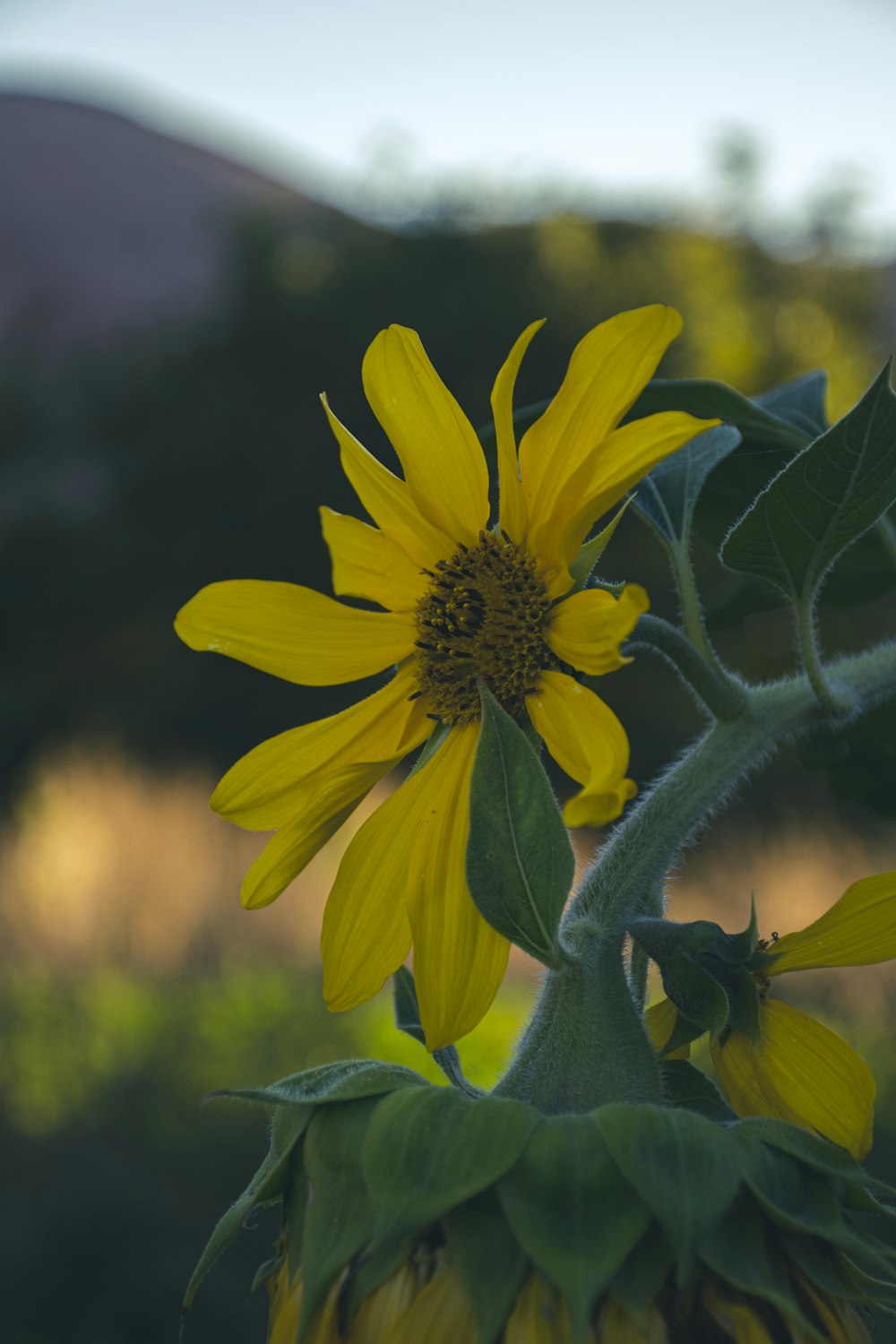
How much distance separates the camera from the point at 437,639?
41cm

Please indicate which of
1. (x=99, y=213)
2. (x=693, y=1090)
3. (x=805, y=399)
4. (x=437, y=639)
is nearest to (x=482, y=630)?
(x=437, y=639)

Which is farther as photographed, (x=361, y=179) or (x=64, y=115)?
(x=64, y=115)

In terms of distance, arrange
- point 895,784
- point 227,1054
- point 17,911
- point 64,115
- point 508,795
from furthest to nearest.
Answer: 1. point 64,115
2. point 17,911
3. point 227,1054
4. point 895,784
5. point 508,795

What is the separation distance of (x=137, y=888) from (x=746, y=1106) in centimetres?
477

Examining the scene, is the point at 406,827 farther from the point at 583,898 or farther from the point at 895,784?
the point at 895,784

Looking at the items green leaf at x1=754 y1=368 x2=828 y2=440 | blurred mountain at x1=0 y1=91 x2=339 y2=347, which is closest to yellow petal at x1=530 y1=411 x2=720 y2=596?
green leaf at x1=754 y1=368 x2=828 y2=440

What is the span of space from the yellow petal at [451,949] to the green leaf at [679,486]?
Answer: 126 mm

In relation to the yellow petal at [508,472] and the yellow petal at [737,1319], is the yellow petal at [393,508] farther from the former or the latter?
the yellow petal at [737,1319]

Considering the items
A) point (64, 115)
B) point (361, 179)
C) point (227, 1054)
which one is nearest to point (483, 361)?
point (361, 179)

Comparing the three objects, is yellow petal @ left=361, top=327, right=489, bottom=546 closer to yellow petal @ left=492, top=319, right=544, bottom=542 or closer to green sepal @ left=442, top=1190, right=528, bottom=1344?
yellow petal @ left=492, top=319, right=544, bottom=542

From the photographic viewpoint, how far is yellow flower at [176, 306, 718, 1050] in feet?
1.11

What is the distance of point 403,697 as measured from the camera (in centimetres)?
41

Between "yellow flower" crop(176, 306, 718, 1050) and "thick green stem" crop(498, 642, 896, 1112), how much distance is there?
0.8 inches

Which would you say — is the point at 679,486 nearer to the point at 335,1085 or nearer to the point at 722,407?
the point at 722,407
